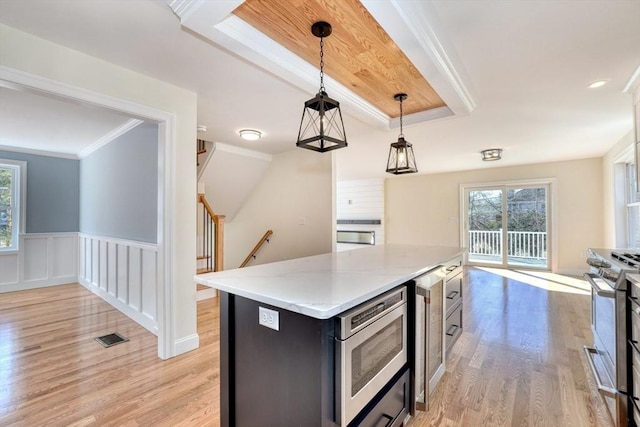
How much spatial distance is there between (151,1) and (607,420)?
3.53 meters

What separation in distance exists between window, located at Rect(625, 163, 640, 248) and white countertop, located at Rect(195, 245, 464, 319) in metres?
4.13

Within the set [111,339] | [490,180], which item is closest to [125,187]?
[111,339]

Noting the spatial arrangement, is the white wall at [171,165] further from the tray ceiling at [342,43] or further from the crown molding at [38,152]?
the crown molding at [38,152]

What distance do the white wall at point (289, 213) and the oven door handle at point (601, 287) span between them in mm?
2898

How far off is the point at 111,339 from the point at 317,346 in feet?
9.21

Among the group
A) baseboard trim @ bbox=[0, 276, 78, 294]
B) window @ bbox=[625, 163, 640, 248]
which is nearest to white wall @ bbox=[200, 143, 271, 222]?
baseboard trim @ bbox=[0, 276, 78, 294]

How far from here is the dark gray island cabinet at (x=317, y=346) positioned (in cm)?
117

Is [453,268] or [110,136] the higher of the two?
[110,136]

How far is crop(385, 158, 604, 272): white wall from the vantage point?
5.53 m

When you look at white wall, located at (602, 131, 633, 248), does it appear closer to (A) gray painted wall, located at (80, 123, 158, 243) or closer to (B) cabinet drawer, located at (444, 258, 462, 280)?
(B) cabinet drawer, located at (444, 258, 462, 280)

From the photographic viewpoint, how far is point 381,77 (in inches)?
94.5

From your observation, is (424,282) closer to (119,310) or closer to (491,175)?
(119,310)

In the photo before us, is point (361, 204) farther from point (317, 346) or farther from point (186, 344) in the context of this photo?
point (317, 346)

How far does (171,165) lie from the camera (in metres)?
2.50
